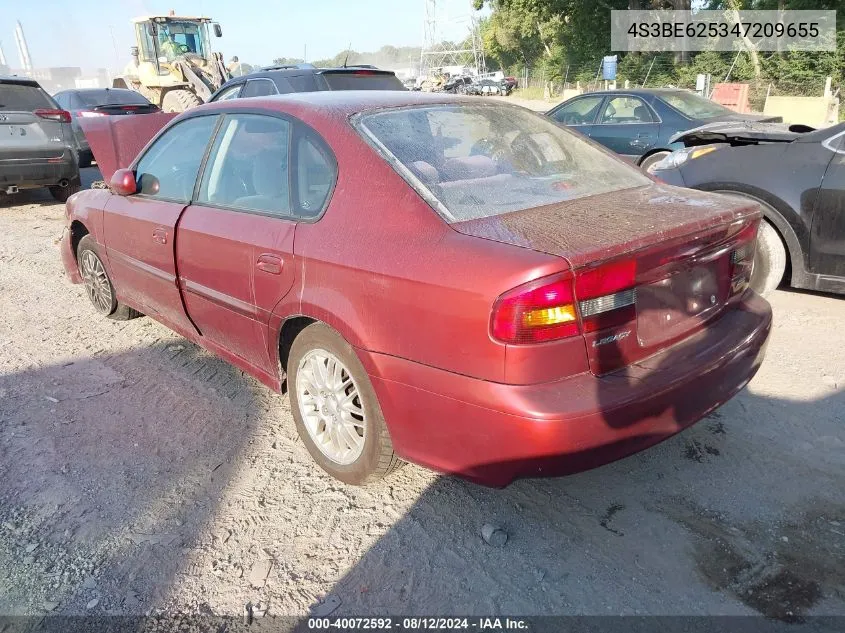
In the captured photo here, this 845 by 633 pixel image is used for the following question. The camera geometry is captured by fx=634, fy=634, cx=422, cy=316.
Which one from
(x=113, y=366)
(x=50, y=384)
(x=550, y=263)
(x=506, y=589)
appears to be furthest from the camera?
(x=113, y=366)

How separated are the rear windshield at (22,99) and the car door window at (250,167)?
7.06m

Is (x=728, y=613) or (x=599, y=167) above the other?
(x=599, y=167)

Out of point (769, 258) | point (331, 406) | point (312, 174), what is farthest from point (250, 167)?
point (769, 258)

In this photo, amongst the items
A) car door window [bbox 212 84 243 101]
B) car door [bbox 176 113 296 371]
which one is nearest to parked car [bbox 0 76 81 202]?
car door window [bbox 212 84 243 101]

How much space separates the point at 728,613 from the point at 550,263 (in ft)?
4.25

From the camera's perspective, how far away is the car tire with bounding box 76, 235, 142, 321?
461 cm

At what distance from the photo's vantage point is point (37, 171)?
869 centimetres

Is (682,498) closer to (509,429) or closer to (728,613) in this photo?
(728,613)

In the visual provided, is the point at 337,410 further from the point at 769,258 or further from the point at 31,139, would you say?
the point at 31,139

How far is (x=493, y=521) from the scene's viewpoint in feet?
8.43

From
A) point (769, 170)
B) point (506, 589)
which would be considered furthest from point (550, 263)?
point (769, 170)

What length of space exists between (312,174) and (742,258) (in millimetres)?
1873

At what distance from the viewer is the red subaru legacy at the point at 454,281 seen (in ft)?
6.68

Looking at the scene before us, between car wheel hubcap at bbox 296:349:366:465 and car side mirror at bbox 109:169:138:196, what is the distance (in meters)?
1.85
